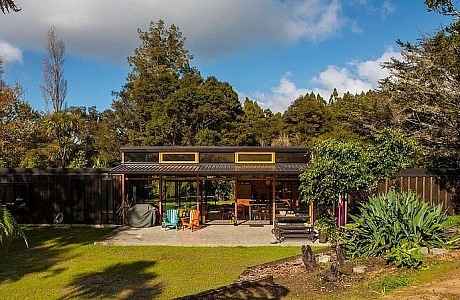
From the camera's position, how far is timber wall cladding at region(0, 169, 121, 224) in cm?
1667

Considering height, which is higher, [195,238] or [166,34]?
[166,34]

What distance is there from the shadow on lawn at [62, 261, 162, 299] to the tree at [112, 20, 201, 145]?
73.9 feet

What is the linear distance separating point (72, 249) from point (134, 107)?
943 inches

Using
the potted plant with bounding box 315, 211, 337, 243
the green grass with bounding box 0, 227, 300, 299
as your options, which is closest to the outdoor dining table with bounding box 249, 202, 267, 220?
the potted plant with bounding box 315, 211, 337, 243

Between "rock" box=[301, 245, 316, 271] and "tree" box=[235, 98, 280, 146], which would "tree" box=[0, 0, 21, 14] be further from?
"tree" box=[235, 98, 280, 146]

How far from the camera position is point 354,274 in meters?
7.11

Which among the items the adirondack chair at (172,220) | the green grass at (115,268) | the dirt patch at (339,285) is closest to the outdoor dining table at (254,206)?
the adirondack chair at (172,220)

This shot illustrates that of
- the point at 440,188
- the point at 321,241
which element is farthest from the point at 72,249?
the point at 440,188

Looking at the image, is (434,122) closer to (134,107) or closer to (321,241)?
(321,241)

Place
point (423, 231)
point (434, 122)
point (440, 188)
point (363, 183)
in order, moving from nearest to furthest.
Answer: point (423, 231)
point (363, 183)
point (440, 188)
point (434, 122)

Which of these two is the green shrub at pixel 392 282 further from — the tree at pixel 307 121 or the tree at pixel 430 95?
the tree at pixel 307 121

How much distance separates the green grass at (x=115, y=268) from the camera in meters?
7.95

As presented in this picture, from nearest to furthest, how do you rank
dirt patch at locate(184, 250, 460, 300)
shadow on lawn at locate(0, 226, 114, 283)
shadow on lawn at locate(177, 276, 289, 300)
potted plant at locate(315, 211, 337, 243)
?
shadow on lawn at locate(177, 276, 289, 300), dirt patch at locate(184, 250, 460, 300), shadow on lawn at locate(0, 226, 114, 283), potted plant at locate(315, 211, 337, 243)

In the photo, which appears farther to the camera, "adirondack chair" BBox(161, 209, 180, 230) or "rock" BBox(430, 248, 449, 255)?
"adirondack chair" BBox(161, 209, 180, 230)
